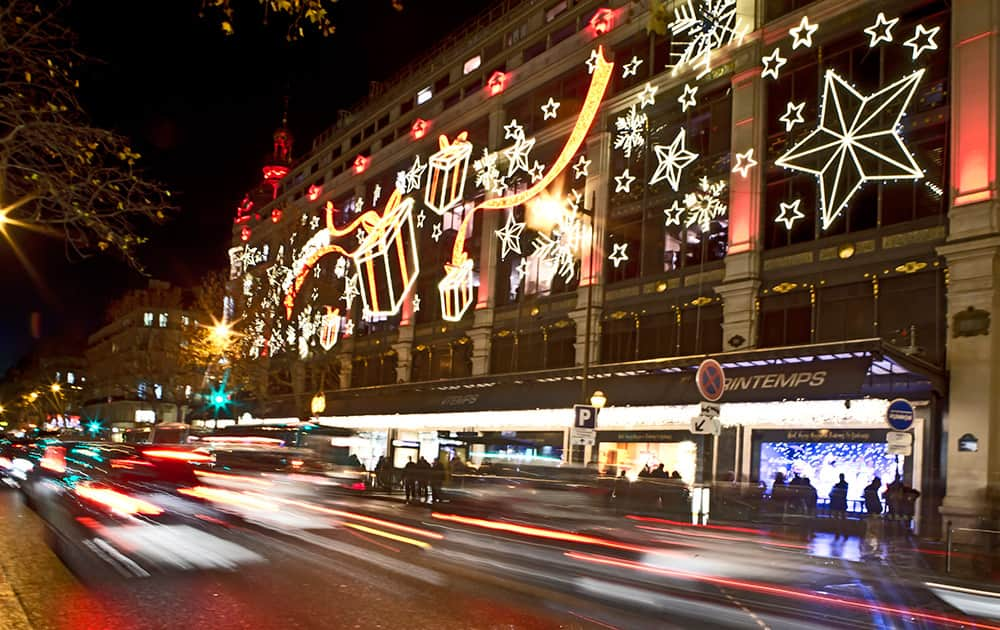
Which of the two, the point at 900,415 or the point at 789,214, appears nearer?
the point at 900,415

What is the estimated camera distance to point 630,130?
34656mm

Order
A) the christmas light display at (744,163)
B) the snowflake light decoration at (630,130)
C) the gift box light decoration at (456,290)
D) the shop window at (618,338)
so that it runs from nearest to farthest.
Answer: the christmas light display at (744,163) < the shop window at (618,338) < the snowflake light decoration at (630,130) < the gift box light decoration at (456,290)

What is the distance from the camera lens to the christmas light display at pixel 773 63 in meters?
28.8

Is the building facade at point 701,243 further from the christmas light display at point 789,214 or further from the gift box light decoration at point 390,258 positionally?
the gift box light decoration at point 390,258

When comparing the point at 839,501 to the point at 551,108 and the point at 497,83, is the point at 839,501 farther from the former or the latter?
the point at 497,83

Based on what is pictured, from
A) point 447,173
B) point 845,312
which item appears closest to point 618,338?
point 845,312

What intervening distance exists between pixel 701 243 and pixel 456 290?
51.8 feet

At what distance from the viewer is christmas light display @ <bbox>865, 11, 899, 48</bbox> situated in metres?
25.6

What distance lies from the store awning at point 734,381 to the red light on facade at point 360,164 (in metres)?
17.7

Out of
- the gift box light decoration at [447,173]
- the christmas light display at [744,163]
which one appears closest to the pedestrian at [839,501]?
the christmas light display at [744,163]

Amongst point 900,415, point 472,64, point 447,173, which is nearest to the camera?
point 900,415

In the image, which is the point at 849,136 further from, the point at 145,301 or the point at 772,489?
the point at 145,301

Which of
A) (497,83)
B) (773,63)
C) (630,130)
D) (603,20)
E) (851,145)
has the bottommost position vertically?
(851,145)

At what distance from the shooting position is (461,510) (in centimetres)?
2291
